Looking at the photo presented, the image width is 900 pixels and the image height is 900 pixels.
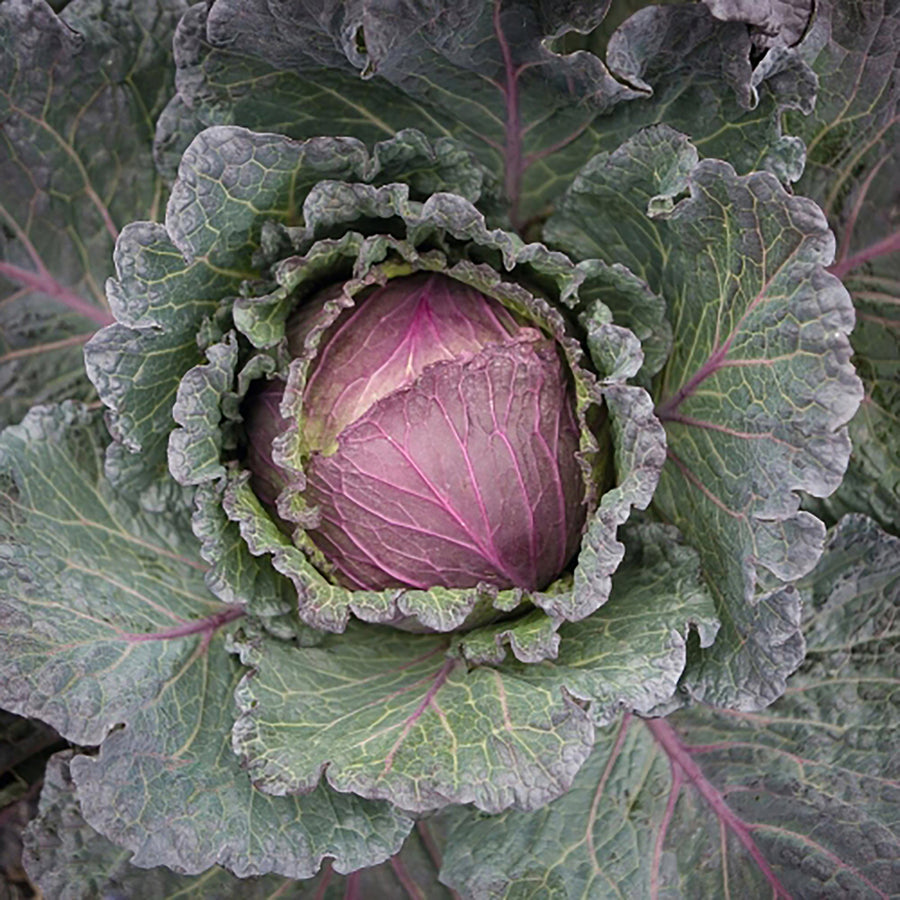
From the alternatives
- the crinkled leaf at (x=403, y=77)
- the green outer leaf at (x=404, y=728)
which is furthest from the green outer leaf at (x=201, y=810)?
the crinkled leaf at (x=403, y=77)

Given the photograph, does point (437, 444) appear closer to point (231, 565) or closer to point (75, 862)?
point (231, 565)

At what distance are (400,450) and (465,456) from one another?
104mm

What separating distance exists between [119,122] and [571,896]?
1.67 m

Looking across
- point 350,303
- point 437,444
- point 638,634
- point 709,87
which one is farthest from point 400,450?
point 709,87

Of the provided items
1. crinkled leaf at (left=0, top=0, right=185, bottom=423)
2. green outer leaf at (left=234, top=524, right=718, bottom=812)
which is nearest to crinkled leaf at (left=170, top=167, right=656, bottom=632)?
green outer leaf at (left=234, top=524, right=718, bottom=812)

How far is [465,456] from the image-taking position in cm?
161

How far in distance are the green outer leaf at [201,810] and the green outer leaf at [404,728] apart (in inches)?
5.3

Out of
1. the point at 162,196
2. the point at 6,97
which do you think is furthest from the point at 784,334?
the point at 6,97

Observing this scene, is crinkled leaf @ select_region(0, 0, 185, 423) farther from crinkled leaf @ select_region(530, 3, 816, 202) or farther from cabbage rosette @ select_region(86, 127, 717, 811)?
crinkled leaf @ select_region(530, 3, 816, 202)

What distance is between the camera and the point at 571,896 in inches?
68.5

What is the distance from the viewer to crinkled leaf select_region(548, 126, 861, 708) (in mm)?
1413

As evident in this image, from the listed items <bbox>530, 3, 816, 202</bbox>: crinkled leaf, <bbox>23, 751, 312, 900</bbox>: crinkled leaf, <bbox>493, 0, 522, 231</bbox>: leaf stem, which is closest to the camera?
<bbox>530, 3, 816, 202</bbox>: crinkled leaf

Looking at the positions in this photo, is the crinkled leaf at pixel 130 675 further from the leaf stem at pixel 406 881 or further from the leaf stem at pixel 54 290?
the leaf stem at pixel 406 881

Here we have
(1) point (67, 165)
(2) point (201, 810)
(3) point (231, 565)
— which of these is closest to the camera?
(2) point (201, 810)
